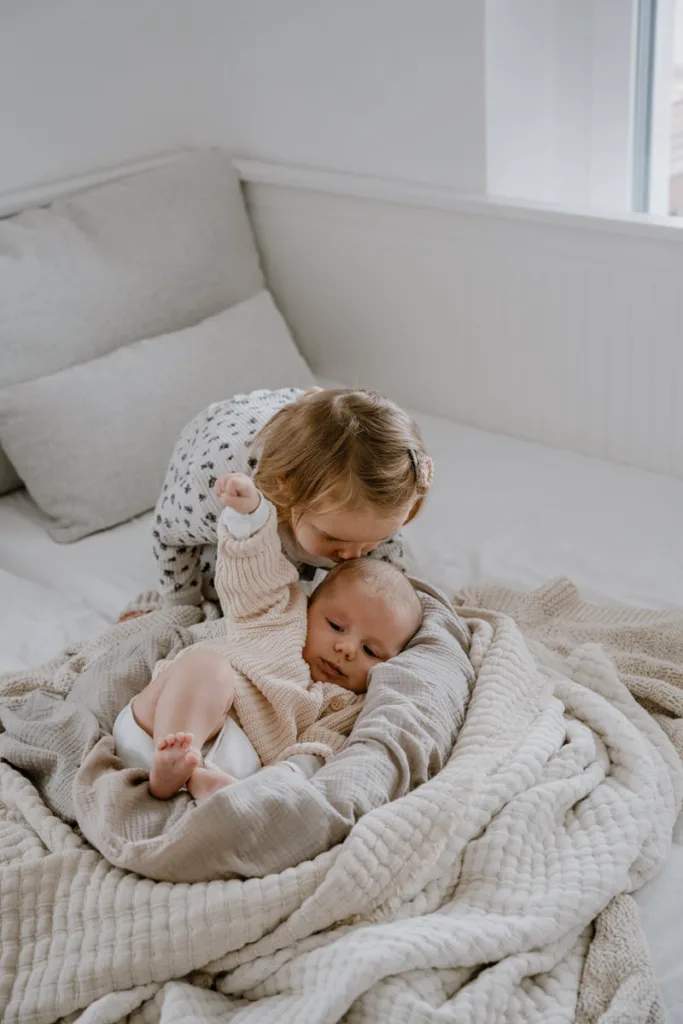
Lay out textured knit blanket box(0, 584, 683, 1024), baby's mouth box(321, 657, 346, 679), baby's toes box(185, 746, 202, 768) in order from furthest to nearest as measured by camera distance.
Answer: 1. baby's mouth box(321, 657, 346, 679)
2. baby's toes box(185, 746, 202, 768)
3. textured knit blanket box(0, 584, 683, 1024)

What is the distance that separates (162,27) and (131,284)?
579 millimetres

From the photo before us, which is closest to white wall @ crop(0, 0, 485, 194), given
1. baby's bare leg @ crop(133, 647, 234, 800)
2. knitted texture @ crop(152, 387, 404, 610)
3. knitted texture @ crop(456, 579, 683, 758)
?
knitted texture @ crop(152, 387, 404, 610)

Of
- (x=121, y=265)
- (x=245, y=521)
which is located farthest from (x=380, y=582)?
(x=121, y=265)

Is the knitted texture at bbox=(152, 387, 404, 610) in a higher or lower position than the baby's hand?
lower

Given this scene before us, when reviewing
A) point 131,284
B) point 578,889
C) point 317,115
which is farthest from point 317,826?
point 317,115

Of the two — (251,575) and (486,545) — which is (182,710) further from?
(486,545)

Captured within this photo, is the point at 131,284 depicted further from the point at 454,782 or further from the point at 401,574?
the point at 454,782

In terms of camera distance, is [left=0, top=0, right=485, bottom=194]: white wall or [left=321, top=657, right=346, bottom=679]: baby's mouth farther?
[left=0, top=0, right=485, bottom=194]: white wall

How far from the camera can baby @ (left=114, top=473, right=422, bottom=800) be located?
1342 mm

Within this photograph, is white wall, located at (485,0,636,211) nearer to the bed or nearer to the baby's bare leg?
the bed

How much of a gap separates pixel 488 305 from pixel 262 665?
3.25ft

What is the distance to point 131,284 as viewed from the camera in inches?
86.9

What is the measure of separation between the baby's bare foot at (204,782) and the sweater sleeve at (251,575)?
0.25 m

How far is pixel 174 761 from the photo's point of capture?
126cm
